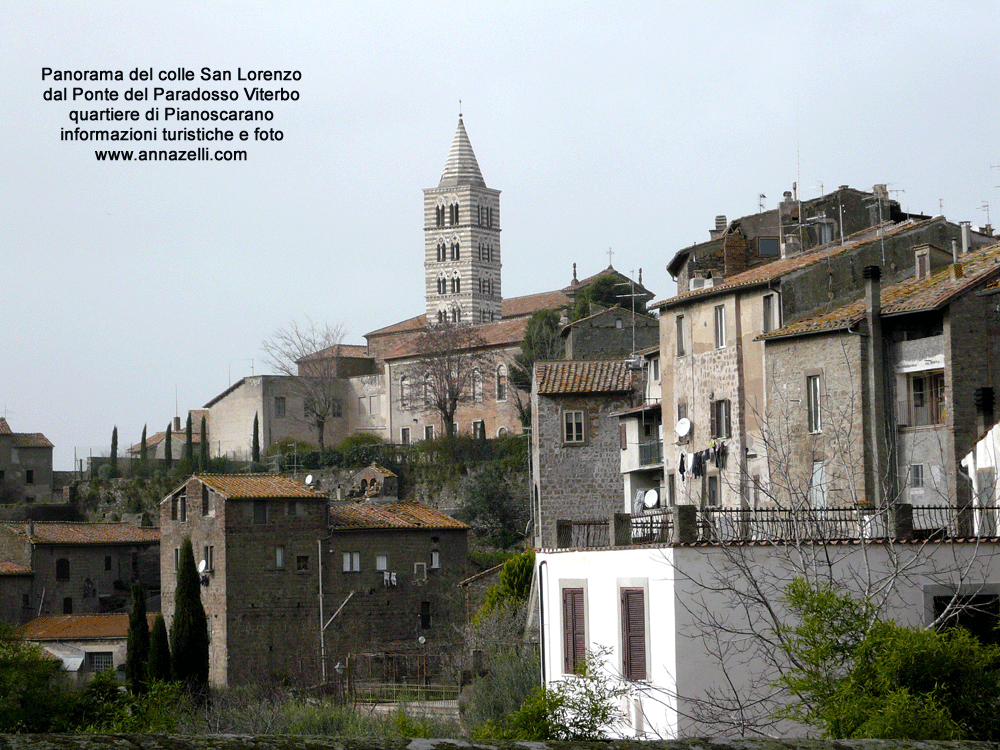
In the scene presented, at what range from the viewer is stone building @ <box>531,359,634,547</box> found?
44.0 m

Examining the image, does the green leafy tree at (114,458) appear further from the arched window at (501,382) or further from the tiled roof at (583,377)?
the tiled roof at (583,377)

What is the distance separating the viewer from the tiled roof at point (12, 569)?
59.8m

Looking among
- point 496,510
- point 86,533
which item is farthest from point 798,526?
point 86,533

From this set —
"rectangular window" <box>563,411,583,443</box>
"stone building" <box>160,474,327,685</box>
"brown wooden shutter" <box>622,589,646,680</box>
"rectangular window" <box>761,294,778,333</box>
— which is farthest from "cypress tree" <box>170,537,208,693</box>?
"brown wooden shutter" <box>622,589,646,680</box>

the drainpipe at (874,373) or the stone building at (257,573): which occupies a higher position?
the drainpipe at (874,373)

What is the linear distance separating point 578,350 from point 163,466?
110 feet

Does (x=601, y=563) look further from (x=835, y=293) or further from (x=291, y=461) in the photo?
(x=291, y=461)

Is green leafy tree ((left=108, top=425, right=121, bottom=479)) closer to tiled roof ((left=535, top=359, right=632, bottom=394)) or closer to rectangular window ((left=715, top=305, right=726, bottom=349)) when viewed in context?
tiled roof ((left=535, top=359, right=632, bottom=394))

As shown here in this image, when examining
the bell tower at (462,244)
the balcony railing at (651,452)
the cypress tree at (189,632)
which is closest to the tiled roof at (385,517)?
the cypress tree at (189,632)

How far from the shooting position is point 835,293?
36000 millimetres

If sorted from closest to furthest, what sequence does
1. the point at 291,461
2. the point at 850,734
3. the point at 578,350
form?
the point at 850,734 < the point at 578,350 < the point at 291,461

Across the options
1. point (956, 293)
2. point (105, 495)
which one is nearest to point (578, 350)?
point (956, 293)

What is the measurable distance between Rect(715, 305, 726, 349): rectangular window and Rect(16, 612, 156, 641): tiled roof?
1142 inches

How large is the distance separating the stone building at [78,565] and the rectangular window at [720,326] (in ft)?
115
